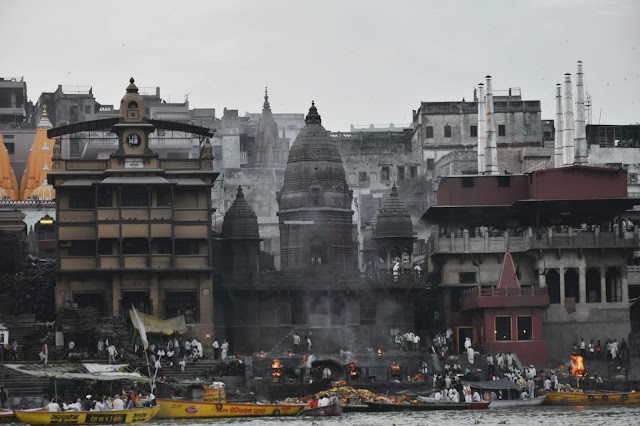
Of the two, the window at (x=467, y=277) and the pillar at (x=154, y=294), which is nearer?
the pillar at (x=154, y=294)

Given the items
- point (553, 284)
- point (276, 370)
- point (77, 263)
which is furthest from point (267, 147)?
point (276, 370)

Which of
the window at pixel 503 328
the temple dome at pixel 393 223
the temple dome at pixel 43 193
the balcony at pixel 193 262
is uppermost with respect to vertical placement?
the temple dome at pixel 43 193

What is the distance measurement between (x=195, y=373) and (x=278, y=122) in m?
73.8

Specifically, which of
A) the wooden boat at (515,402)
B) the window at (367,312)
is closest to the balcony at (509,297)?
the window at (367,312)

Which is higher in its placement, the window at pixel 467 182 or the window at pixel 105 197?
the window at pixel 467 182

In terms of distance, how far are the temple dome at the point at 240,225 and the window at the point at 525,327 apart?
17242 millimetres

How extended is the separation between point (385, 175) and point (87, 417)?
69.1 metres

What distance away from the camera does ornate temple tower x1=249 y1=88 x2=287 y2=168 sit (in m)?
146

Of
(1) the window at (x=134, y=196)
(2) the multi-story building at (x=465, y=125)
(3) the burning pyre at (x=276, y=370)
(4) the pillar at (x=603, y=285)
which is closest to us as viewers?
(3) the burning pyre at (x=276, y=370)

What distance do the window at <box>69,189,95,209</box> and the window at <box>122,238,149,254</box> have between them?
118 inches

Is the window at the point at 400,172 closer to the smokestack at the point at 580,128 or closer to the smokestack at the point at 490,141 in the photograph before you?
the smokestack at the point at 490,141

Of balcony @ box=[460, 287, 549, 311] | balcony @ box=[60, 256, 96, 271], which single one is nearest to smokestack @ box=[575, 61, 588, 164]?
balcony @ box=[460, 287, 549, 311]

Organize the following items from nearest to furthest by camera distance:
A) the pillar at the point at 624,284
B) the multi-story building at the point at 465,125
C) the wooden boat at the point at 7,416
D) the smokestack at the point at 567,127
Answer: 1. the wooden boat at the point at 7,416
2. the pillar at the point at 624,284
3. the smokestack at the point at 567,127
4. the multi-story building at the point at 465,125

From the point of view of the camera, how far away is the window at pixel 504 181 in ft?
345
